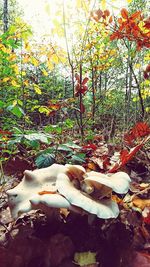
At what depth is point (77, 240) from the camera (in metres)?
1.31

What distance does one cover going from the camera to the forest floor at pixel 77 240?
1179mm

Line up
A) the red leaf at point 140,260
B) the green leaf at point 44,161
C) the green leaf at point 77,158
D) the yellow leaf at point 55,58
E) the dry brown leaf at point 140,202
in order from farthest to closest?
the yellow leaf at point 55,58, the green leaf at point 77,158, the green leaf at point 44,161, the dry brown leaf at point 140,202, the red leaf at point 140,260

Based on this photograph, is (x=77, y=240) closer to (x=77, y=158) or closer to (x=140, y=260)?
(x=140, y=260)

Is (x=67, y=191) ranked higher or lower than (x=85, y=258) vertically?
higher

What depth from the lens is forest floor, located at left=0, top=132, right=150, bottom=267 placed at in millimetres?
1179

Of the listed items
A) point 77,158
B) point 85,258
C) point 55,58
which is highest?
point 55,58

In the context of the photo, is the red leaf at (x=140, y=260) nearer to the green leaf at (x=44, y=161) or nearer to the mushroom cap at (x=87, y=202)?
the mushroom cap at (x=87, y=202)

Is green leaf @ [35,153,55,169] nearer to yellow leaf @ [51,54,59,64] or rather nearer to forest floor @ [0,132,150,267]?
forest floor @ [0,132,150,267]

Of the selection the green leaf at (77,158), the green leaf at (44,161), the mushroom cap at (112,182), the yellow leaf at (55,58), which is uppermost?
the yellow leaf at (55,58)

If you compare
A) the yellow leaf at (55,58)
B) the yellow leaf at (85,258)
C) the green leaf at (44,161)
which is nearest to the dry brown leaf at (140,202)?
the yellow leaf at (85,258)

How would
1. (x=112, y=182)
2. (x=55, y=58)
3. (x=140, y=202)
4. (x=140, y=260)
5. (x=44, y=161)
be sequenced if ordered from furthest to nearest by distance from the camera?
(x=55, y=58), (x=44, y=161), (x=140, y=202), (x=112, y=182), (x=140, y=260)

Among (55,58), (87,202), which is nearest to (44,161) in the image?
(87,202)

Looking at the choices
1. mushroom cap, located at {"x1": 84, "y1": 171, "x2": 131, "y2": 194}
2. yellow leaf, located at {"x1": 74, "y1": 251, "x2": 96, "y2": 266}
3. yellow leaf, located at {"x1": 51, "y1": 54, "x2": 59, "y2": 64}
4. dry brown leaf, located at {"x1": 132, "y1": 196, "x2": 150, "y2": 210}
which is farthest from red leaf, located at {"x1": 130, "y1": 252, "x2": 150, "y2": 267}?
yellow leaf, located at {"x1": 51, "y1": 54, "x2": 59, "y2": 64}

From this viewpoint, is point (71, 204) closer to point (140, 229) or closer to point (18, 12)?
point (140, 229)
